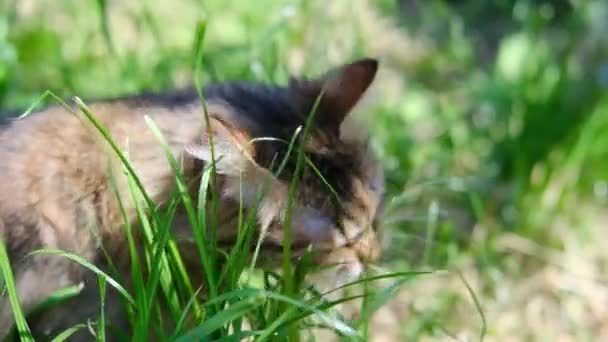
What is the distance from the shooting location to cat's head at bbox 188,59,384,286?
4.74 feet

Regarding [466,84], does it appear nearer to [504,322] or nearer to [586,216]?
[586,216]

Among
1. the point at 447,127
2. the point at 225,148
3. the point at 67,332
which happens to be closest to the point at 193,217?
the point at 225,148

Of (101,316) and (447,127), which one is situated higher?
(101,316)

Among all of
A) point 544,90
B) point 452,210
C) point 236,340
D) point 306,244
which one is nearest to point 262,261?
point 306,244

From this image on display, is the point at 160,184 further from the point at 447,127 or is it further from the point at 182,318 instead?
the point at 447,127

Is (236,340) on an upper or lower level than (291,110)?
lower

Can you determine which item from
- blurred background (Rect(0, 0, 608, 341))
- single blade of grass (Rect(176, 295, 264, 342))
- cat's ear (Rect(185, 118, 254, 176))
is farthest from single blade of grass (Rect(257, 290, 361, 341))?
blurred background (Rect(0, 0, 608, 341))

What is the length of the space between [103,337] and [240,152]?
1.03 feet

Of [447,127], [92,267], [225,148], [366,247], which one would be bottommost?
[447,127]

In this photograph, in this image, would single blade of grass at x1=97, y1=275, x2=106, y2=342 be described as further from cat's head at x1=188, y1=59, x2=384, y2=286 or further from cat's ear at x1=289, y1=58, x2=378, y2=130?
cat's ear at x1=289, y1=58, x2=378, y2=130

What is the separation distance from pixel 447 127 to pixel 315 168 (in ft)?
4.21

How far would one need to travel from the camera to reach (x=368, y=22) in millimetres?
3195

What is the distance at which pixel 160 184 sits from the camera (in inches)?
58.8

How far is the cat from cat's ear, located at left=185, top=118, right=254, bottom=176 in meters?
0.03
